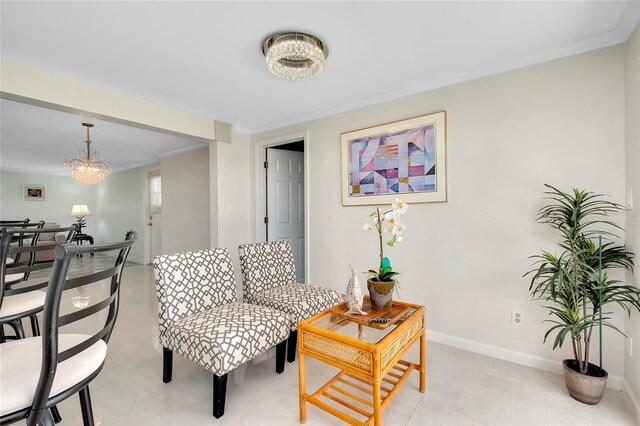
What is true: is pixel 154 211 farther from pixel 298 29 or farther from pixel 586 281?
pixel 586 281

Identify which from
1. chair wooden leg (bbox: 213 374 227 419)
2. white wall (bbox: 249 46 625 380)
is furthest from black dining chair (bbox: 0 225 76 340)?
white wall (bbox: 249 46 625 380)

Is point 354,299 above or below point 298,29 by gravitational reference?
below

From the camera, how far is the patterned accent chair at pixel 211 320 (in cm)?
156

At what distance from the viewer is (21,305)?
5.16ft

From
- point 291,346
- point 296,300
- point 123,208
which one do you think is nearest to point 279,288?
point 296,300

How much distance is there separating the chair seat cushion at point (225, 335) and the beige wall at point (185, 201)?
3096 mm

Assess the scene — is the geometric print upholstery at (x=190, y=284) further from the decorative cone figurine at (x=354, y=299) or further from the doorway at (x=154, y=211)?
the doorway at (x=154, y=211)

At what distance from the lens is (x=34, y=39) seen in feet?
6.08

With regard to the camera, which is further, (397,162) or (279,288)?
(397,162)

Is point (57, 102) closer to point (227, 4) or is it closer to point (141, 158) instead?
point (227, 4)

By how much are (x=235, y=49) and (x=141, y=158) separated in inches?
198

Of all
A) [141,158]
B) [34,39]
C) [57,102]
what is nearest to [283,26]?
[34,39]

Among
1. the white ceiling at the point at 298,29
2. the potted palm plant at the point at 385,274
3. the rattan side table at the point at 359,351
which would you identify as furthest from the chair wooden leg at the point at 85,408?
the white ceiling at the point at 298,29

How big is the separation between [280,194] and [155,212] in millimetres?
3772
